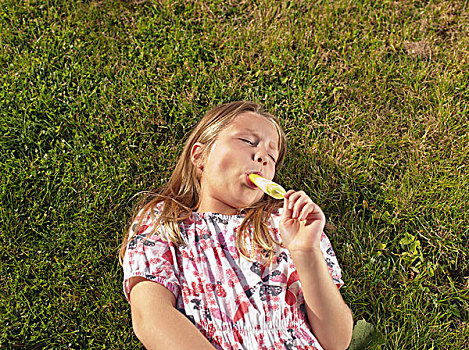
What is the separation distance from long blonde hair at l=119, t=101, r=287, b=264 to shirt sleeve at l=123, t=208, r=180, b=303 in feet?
0.12

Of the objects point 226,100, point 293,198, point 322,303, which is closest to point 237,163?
point 293,198

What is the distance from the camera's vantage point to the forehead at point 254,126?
2.43m

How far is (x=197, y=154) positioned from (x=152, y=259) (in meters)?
0.62

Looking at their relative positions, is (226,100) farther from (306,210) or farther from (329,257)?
(306,210)

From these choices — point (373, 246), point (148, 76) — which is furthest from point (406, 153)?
point (148, 76)

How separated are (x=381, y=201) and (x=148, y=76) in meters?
1.56

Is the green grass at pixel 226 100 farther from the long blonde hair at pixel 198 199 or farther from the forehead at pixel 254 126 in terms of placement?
the forehead at pixel 254 126

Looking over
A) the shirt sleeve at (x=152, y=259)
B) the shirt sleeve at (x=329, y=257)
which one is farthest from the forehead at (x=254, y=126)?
the shirt sleeve at (x=152, y=259)

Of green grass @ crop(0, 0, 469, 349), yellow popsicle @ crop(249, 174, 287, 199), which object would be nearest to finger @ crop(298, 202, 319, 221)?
yellow popsicle @ crop(249, 174, 287, 199)

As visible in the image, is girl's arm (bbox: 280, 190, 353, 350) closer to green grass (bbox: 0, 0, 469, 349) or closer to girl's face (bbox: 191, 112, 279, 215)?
girl's face (bbox: 191, 112, 279, 215)

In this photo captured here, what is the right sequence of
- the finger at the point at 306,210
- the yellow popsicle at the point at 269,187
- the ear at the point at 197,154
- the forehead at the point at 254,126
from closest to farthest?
1. the finger at the point at 306,210
2. the yellow popsicle at the point at 269,187
3. the forehead at the point at 254,126
4. the ear at the point at 197,154

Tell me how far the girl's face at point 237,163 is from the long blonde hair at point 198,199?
69 mm

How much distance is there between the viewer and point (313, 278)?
208 cm

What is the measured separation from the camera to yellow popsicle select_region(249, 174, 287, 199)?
2.03 metres
